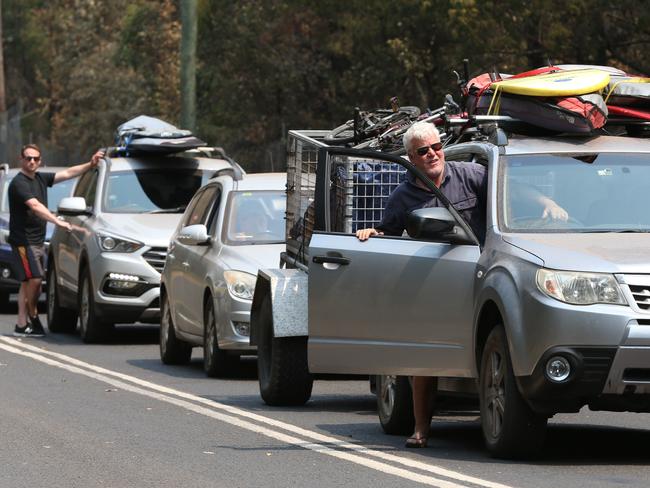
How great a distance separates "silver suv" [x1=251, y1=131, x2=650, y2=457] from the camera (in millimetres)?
8555

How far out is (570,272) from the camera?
28.2 ft

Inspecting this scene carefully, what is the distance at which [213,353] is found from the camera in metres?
14.6

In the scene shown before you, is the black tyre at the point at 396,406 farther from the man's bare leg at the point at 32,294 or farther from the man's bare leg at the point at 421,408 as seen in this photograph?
the man's bare leg at the point at 32,294

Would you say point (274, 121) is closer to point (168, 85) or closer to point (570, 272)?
point (168, 85)

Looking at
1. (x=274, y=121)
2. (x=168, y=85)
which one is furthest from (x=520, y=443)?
(x=168, y=85)

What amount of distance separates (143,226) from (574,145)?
9006 millimetres

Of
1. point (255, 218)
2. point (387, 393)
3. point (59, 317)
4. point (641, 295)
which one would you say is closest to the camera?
point (641, 295)

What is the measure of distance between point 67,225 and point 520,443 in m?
10.3

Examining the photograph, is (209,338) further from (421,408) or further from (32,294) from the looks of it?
(421,408)

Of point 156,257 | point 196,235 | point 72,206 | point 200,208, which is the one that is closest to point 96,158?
point 72,206

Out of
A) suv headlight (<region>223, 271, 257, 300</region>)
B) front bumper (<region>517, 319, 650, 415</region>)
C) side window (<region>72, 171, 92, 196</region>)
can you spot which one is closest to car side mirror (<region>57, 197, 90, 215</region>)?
side window (<region>72, 171, 92, 196</region>)

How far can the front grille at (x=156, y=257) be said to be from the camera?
59.2ft

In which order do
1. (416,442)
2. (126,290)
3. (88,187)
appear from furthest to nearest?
1. (88,187)
2. (126,290)
3. (416,442)

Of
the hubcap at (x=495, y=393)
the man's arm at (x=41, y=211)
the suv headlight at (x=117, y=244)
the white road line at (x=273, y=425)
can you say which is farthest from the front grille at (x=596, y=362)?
the man's arm at (x=41, y=211)
